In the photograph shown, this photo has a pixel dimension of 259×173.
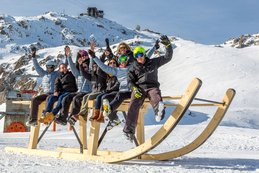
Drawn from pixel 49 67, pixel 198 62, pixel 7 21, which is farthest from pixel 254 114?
A: pixel 7 21

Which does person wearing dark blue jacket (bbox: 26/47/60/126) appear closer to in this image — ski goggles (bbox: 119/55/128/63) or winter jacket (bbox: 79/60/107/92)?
winter jacket (bbox: 79/60/107/92)

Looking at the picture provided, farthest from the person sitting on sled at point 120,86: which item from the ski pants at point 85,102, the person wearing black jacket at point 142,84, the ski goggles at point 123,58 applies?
the ski pants at point 85,102

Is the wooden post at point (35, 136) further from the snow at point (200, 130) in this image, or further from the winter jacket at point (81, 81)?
the winter jacket at point (81, 81)

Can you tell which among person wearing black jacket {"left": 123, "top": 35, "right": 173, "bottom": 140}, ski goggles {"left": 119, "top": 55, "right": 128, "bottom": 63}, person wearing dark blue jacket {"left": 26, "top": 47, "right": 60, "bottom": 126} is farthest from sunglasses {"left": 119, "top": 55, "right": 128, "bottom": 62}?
person wearing dark blue jacket {"left": 26, "top": 47, "right": 60, "bottom": 126}

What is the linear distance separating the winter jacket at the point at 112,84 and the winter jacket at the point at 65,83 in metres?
0.94

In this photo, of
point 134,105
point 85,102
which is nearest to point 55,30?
point 85,102

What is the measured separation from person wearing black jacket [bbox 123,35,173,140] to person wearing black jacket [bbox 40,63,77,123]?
1554mm

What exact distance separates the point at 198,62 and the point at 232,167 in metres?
28.6

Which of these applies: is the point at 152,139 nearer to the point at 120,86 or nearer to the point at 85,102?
the point at 120,86

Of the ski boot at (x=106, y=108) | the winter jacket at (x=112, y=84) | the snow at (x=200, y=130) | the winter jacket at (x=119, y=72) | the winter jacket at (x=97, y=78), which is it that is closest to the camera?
the snow at (x=200, y=130)

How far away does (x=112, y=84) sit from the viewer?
7145 millimetres

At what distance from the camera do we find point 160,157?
22.4 ft

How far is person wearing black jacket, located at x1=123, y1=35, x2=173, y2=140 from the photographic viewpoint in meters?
6.15

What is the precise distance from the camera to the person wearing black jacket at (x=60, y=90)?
737cm
